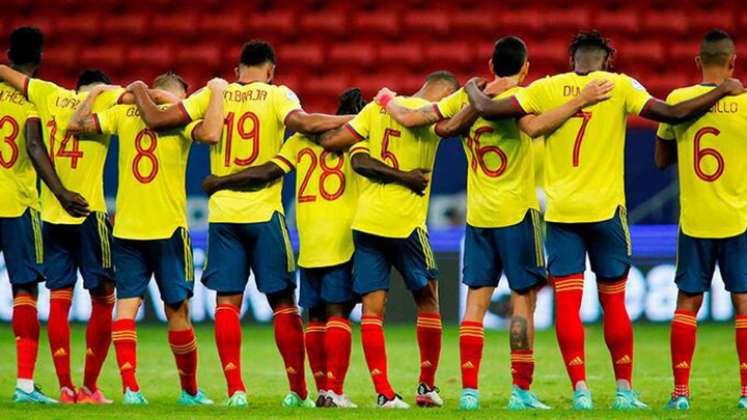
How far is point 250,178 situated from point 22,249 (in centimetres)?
162

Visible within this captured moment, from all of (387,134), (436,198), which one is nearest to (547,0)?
(436,198)

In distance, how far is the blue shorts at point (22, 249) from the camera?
9148mm

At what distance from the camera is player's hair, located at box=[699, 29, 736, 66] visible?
814 cm

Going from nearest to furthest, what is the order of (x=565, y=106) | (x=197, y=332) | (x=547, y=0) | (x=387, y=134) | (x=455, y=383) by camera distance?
(x=565, y=106), (x=387, y=134), (x=455, y=383), (x=197, y=332), (x=547, y=0)

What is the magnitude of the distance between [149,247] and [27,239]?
910mm

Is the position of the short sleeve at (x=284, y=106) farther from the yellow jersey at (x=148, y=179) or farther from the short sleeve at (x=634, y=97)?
the short sleeve at (x=634, y=97)

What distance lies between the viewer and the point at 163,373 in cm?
1115

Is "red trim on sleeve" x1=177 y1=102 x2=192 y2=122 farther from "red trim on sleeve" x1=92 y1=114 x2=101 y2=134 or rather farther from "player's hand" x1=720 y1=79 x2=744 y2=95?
"player's hand" x1=720 y1=79 x2=744 y2=95

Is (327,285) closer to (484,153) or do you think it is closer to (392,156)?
(392,156)

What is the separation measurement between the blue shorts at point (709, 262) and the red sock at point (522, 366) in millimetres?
941

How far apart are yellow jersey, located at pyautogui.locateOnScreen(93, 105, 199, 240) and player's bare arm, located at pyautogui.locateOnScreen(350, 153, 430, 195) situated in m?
1.02

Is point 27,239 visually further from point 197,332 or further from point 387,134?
point 197,332

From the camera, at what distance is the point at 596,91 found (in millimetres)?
8031

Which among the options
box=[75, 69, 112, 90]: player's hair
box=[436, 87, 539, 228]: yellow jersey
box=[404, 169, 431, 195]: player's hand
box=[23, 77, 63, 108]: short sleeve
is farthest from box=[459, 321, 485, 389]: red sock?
box=[23, 77, 63, 108]: short sleeve
